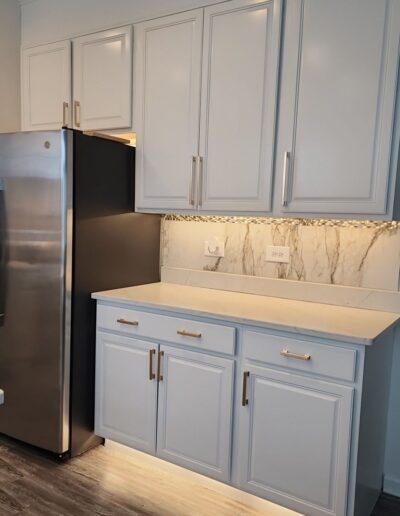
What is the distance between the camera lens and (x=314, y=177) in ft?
6.31

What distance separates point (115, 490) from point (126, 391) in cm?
44

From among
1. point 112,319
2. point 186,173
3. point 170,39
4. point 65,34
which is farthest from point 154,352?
point 65,34

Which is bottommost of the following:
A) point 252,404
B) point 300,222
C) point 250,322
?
point 252,404

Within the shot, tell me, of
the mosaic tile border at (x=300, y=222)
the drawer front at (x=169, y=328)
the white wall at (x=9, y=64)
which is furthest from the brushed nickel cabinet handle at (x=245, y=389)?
the white wall at (x=9, y=64)

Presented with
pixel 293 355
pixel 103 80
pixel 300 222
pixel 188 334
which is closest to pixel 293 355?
pixel 293 355

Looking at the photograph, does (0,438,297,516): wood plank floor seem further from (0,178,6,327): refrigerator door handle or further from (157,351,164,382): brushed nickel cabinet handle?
(0,178,6,327): refrigerator door handle

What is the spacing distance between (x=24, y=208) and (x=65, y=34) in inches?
42.9

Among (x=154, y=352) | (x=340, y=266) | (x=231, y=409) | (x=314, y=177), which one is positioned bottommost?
(x=231, y=409)

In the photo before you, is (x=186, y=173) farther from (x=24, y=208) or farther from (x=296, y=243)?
(x=24, y=208)

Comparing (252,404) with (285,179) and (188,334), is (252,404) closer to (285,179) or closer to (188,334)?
(188,334)

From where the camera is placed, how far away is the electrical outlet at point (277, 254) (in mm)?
2328

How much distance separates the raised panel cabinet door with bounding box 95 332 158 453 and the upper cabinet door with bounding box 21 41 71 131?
131cm

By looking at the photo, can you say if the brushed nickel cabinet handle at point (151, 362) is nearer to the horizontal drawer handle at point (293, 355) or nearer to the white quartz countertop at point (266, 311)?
the white quartz countertop at point (266, 311)

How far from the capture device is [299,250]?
2295 mm
